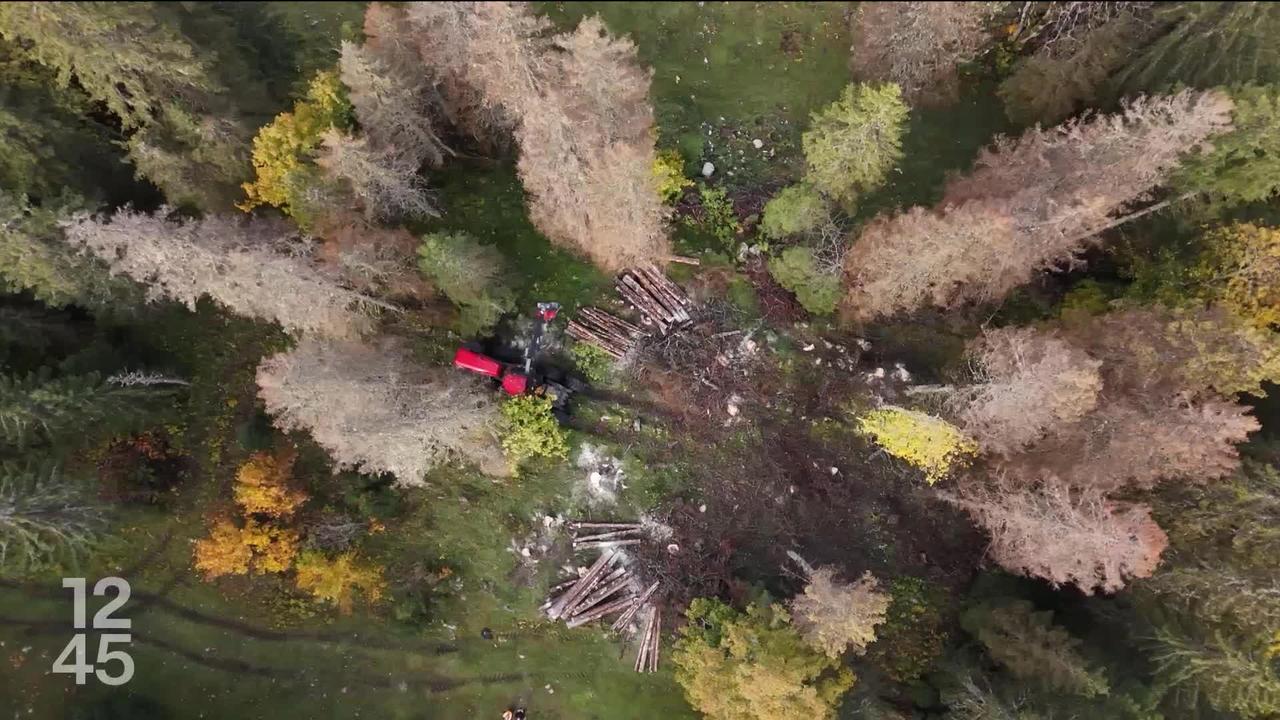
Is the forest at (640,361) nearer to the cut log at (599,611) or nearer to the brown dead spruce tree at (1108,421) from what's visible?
the brown dead spruce tree at (1108,421)

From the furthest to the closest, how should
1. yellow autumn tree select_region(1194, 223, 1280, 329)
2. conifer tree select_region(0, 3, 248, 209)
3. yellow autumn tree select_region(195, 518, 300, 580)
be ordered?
yellow autumn tree select_region(195, 518, 300, 580) < yellow autumn tree select_region(1194, 223, 1280, 329) < conifer tree select_region(0, 3, 248, 209)

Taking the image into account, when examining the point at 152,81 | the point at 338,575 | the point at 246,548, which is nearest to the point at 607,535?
the point at 338,575

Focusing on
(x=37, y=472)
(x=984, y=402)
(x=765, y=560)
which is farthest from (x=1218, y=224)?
(x=37, y=472)

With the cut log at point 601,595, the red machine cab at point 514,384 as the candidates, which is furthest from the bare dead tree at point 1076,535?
the red machine cab at point 514,384

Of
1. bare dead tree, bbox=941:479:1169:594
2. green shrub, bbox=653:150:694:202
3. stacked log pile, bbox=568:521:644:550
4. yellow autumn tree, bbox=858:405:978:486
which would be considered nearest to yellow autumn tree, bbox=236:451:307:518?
stacked log pile, bbox=568:521:644:550

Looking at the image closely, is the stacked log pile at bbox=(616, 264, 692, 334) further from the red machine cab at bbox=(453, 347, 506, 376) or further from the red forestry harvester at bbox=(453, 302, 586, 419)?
the red machine cab at bbox=(453, 347, 506, 376)

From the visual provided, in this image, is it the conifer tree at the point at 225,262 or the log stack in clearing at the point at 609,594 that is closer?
the conifer tree at the point at 225,262

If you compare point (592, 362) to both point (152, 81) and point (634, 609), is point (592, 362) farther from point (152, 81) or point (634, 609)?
point (152, 81)

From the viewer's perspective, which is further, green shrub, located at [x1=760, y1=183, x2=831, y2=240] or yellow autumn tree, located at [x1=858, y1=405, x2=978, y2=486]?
green shrub, located at [x1=760, y1=183, x2=831, y2=240]
